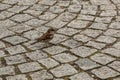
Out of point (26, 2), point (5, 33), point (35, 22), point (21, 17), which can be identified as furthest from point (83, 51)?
point (26, 2)

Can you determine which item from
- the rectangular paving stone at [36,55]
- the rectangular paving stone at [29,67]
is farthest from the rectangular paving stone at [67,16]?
the rectangular paving stone at [29,67]

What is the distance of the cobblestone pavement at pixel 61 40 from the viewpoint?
13.4 feet

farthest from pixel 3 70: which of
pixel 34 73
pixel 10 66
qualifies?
pixel 34 73

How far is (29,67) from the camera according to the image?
4176mm

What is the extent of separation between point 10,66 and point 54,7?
187 centimetres

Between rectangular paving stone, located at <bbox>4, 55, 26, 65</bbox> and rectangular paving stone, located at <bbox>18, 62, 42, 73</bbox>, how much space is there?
0.10 metres

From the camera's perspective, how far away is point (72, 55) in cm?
440

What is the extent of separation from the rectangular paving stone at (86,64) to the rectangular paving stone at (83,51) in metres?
0.13

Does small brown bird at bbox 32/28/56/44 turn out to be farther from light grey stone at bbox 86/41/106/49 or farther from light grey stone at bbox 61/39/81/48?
light grey stone at bbox 86/41/106/49

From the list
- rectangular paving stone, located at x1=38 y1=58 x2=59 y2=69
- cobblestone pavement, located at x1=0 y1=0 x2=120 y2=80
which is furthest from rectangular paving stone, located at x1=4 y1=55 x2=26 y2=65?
rectangular paving stone, located at x1=38 y1=58 x2=59 y2=69

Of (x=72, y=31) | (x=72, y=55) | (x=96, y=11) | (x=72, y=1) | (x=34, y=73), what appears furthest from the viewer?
(x=72, y=1)

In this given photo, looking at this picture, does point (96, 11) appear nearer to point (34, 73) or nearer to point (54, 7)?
point (54, 7)

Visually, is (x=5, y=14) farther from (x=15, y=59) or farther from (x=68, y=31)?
(x=15, y=59)

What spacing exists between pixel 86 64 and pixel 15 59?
99cm
